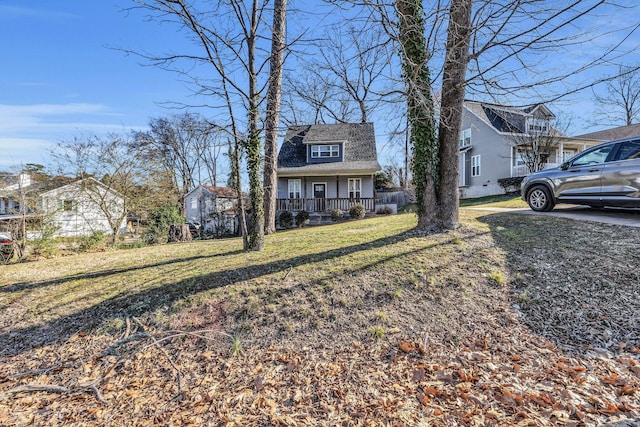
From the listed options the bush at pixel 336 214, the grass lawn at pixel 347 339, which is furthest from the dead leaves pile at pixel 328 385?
the bush at pixel 336 214

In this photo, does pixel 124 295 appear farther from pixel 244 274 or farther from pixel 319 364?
pixel 319 364

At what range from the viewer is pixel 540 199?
26.6 feet

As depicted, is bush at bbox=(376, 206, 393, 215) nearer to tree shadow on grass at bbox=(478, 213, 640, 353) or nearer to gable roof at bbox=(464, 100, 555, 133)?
gable roof at bbox=(464, 100, 555, 133)

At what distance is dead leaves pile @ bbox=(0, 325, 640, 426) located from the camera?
2.32 m

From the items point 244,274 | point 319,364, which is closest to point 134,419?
point 319,364

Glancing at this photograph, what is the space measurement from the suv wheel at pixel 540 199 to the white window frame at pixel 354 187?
40.2ft

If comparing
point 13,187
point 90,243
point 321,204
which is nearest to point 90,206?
point 13,187

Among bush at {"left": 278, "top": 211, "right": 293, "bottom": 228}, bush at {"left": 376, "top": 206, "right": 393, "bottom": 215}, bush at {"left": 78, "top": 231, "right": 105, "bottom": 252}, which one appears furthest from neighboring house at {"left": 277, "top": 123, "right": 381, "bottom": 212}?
bush at {"left": 78, "top": 231, "right": 105, "bottom": 252}

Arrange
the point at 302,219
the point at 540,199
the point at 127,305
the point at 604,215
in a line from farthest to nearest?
the point at 302,219, the point at 540,199, the point at 604,215, the point at 127,305

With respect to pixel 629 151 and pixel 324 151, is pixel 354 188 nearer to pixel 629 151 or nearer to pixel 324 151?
pixel 324 151

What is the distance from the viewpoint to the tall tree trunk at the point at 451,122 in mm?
5203

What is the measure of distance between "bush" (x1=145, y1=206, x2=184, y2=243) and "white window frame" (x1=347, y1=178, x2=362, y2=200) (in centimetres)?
1088

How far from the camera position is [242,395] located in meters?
2.64

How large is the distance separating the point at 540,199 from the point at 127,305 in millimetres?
10025
